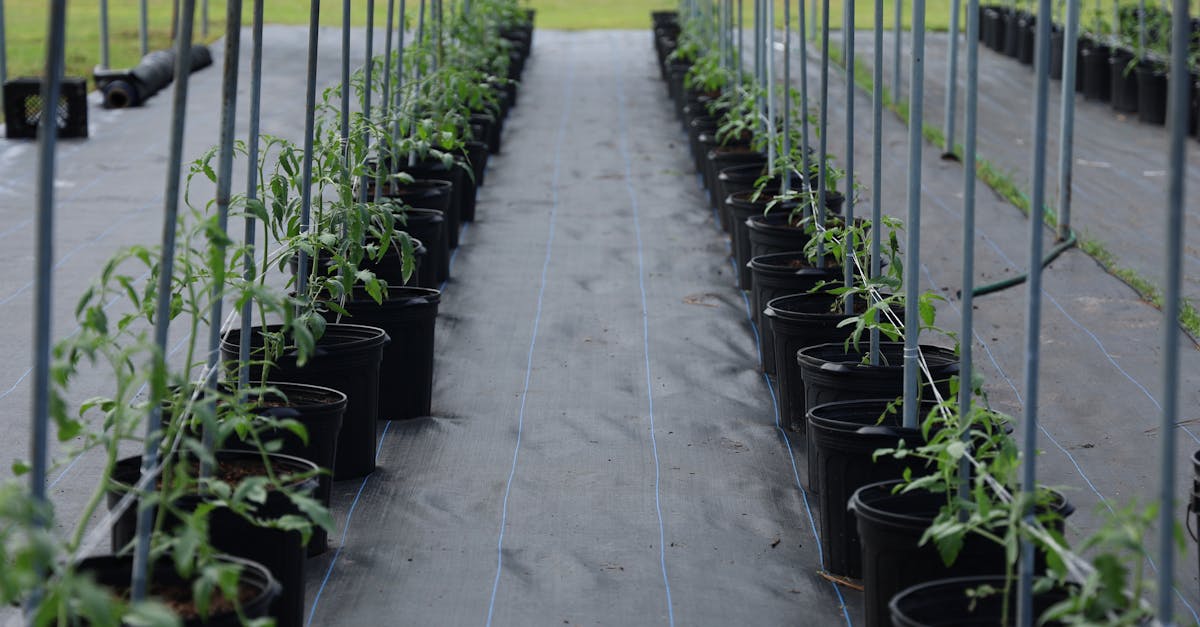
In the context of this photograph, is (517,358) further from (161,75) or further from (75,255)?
(161,75)

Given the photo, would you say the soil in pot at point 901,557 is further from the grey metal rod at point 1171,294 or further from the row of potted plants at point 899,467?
the grey metal rod at point 1171,294

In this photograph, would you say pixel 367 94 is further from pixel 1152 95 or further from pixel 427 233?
pixel 1152 95

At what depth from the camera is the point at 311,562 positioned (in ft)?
10.2

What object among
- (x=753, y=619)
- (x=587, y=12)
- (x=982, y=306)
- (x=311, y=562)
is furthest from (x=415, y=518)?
(x=587, y=12)

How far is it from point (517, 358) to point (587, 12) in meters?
19.3

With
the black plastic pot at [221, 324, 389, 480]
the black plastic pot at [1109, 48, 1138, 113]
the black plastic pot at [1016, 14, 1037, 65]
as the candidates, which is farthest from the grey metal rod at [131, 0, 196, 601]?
the black plastic pot at [1016, 14, 1037, 65]

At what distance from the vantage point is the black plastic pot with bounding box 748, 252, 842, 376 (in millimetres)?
4418

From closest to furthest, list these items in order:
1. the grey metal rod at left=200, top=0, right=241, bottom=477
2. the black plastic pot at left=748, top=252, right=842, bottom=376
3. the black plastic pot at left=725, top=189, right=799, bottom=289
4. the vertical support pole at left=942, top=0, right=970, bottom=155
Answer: the grey metal rod at left=200, top=0, right=241, bottom=477 → the black plastic pot at left=748, top=252, right=842, bottom=376 → the black plastic pot at left=725, top=189, right=799, bottom=289 → the vertical support pole at left=942, top=0, right=970, bottom=155

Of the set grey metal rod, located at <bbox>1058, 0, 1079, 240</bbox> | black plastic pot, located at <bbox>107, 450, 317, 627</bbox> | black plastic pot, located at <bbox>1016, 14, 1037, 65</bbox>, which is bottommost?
black plastic pot, located at <bbox>107, 450, 317, 627</bbox>

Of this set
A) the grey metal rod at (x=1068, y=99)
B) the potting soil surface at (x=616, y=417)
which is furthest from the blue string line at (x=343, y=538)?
the grey metal rod at (x=1068, y=99)

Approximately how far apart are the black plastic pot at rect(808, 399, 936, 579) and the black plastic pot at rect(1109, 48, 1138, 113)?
8872mm

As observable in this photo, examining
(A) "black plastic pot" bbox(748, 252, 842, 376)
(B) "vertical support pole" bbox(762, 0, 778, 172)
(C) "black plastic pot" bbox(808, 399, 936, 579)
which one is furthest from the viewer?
(B) "vertical support pole" bbox(762, 0, 778, 172)

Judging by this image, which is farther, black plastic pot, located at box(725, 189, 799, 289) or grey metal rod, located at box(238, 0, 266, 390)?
black plastic pot, located at box(725, 189, 799, 289)

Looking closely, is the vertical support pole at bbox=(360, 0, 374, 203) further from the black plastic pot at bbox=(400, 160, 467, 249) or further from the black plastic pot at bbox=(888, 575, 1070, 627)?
the black plastic pot at bbox=(888, 575, 1070, 627)
